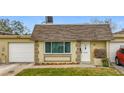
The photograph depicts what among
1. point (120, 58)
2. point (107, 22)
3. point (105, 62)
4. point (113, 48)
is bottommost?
point (105, 62)

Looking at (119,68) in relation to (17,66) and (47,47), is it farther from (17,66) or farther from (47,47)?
(17,66)

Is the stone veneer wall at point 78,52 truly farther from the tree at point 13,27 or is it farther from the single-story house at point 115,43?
the tree at point 13,27

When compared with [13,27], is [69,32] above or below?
below

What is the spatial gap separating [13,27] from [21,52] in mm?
2999

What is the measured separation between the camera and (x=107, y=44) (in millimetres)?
18891

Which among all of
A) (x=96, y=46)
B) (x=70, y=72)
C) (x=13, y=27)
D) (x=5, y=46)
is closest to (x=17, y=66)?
(x=5, y=46)

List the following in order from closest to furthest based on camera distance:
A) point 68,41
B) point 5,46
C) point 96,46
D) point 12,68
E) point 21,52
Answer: point 12,68, point 96,46, point 21,52, point 68,41, point 5,46

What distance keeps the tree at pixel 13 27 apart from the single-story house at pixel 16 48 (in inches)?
31.7

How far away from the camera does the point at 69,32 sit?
19.8 metres

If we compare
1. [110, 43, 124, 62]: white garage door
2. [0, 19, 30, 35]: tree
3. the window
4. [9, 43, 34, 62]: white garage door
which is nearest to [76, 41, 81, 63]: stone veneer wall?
the window

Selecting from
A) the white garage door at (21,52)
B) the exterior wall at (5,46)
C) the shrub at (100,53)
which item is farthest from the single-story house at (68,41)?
the exterior wall at (5,46)

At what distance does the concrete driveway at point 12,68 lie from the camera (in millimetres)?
16208
